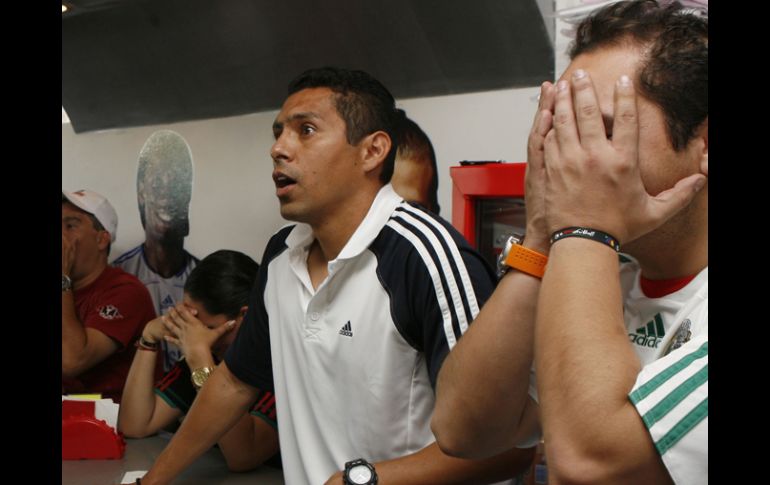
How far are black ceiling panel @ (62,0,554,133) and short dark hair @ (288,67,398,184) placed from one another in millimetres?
498

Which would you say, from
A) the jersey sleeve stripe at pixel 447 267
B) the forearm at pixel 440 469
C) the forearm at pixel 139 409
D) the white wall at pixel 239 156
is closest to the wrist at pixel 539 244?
the jersey sleeve stripe at pixel 447 267

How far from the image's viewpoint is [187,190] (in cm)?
321

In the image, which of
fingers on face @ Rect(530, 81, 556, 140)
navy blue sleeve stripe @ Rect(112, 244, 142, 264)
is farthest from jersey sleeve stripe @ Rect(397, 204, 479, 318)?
navy blue sleeve stripe @ Rect(112, 244, 142, 264)

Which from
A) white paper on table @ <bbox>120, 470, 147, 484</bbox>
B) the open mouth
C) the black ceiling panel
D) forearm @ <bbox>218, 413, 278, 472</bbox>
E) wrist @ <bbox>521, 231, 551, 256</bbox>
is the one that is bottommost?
white paper on table @ <bbox>120, 470, 147, 484</bbox>

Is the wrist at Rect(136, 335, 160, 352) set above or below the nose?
below

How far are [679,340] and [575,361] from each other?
0.68 ft

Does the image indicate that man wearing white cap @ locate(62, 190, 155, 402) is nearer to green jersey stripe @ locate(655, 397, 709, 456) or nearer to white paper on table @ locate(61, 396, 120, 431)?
white paper on table @ locate(61, 396, 120, 431)

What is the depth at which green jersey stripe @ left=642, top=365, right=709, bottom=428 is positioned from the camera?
706 mm

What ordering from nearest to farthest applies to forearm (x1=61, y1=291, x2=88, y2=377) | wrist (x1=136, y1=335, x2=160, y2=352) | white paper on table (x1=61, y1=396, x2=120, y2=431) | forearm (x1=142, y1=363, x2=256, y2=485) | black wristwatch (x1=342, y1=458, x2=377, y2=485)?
black wristwatch (x1=342, y1=458, x2=377, y2=485) → forearm (x1=142, y1=363, x2=256, y2=485) → white paper on table (x1=61, y1=396, x2=120, y2=431) → wrist (x1=136, y1=335, x2=160, y2=352) → forearm (x1=61, y1=291, x2=88, y2=377)

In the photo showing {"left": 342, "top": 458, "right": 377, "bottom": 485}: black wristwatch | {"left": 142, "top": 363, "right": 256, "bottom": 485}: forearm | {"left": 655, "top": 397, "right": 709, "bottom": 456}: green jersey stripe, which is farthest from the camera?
{"left": 142, "top": 363, "right": 256, "bottom": 485}: forearm

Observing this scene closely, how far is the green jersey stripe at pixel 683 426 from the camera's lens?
0.69m

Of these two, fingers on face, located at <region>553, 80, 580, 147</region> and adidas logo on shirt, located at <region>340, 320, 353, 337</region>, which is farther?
adidas logo on shirt, located at <region>340, 320, 353, 337</region>
